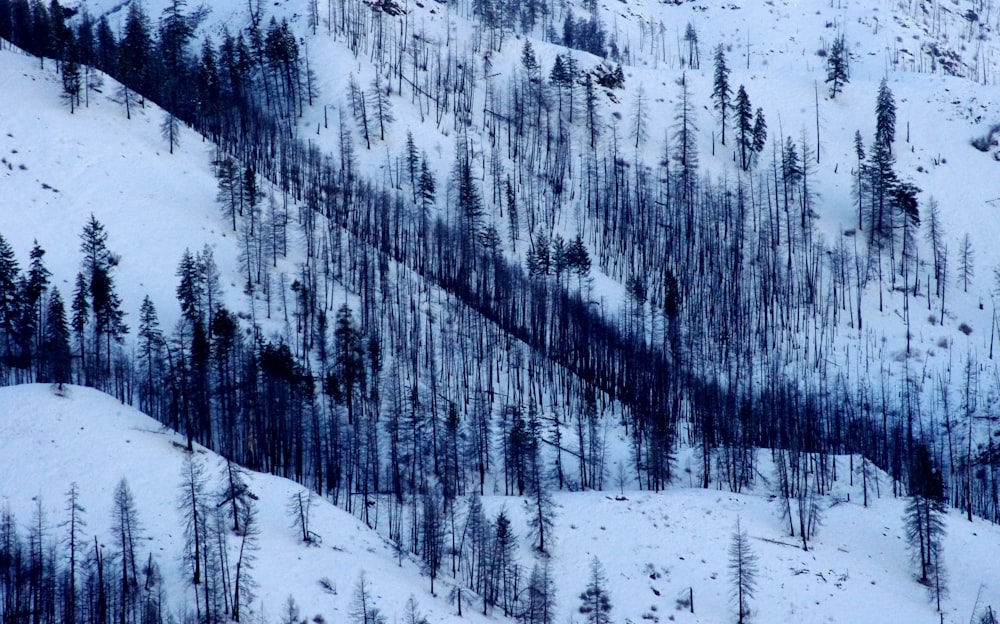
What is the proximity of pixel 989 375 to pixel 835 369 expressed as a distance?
64.2 feet

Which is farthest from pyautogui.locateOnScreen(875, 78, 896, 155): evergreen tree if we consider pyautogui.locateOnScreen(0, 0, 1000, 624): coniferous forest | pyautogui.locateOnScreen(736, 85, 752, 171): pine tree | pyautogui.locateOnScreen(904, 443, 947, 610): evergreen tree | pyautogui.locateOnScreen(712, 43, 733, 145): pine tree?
pyautogui.locateOnScreen(904, 443, 947, 610): evergreen tree

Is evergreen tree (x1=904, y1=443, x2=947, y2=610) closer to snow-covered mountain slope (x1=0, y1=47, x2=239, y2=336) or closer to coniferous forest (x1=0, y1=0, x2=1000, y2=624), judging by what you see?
coniferous forest (x1=0, y1=0, x2=1000, y2=624)

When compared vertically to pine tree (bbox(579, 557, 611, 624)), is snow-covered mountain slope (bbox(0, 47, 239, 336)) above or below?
above

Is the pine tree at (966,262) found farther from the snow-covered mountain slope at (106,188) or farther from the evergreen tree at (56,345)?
the evergreen tree at (56,345)

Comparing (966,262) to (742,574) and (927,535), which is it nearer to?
(927,535)

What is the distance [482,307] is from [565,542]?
51.3 metres

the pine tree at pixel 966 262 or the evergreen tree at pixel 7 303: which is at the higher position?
the evergreen tree at pixel 7 303

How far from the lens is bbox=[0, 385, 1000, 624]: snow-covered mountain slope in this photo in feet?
215

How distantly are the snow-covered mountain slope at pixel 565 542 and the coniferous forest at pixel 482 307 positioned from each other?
2683mm

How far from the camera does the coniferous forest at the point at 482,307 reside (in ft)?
298

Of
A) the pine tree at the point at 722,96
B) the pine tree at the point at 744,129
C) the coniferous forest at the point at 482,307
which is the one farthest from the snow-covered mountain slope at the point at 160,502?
the pine tree at the point at 722,96

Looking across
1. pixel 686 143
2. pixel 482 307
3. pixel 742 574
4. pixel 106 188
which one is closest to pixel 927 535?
pixel 742 574

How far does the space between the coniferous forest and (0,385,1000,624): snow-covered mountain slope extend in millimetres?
2683

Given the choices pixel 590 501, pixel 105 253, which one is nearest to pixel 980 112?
pixel 590 501
